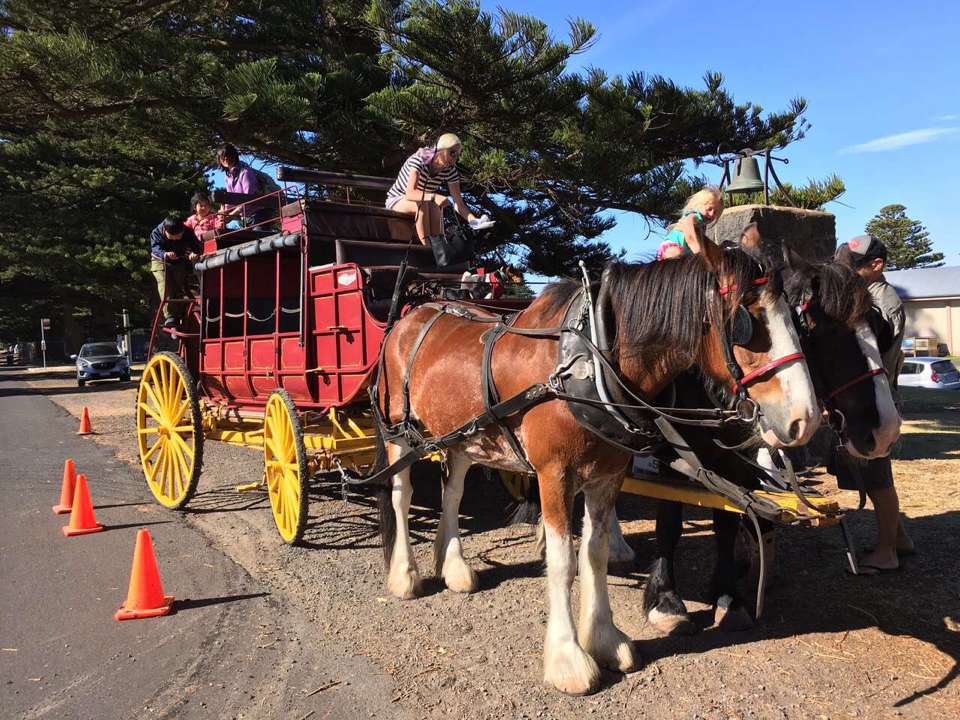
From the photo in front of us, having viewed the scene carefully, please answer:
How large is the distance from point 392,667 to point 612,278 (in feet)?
6.91

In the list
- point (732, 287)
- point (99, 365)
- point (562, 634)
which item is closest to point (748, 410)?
point (732, 287)

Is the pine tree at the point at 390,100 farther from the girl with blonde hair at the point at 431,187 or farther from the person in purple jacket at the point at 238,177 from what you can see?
the girl with blonde hair at the point at 431,187

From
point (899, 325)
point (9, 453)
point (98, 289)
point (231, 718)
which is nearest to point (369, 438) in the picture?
point (231, 718)

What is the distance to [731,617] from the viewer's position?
3627mm

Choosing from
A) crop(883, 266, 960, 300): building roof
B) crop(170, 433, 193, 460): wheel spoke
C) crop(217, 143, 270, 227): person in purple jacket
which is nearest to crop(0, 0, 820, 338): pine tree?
crop(217, 143, 270, 227): person in purple jacket

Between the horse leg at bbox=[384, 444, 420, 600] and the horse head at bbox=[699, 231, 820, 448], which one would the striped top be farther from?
the horse head at bbox=[699, 231, 820, 448]

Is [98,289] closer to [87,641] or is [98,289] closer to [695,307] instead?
[87,641]

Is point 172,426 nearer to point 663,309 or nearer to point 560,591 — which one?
point 560,591

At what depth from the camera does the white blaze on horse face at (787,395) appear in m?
2.47

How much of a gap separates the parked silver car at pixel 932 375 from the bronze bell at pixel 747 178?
13.5 metres

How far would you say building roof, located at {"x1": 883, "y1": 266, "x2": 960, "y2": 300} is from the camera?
37.5 metres

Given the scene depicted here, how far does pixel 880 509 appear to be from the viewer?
423 centimetres

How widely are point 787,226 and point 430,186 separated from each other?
3417 mm

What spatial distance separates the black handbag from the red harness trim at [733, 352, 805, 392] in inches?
127
